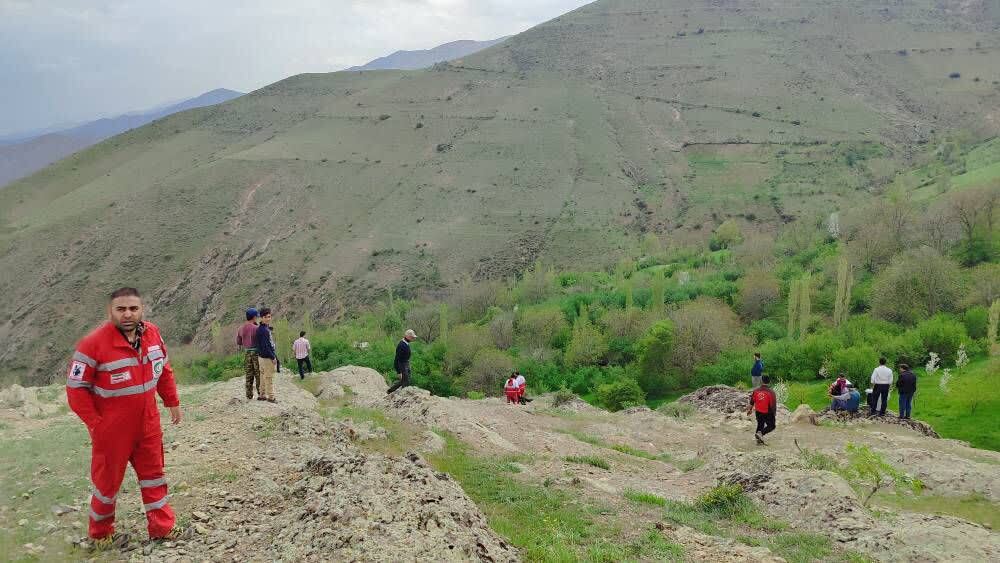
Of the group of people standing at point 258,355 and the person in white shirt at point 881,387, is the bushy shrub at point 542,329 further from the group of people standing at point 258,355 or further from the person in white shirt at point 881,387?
the group of people standing at point 258,355

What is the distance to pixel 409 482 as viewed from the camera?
6953 mm

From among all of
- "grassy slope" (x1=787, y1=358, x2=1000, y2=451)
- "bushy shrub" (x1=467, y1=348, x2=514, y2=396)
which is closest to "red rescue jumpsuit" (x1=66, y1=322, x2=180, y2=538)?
"grassy slope" (x1=787, y1=358, x2=1000, y2=451)

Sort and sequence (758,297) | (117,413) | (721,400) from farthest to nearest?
(758,297), (721,400), (117,413)

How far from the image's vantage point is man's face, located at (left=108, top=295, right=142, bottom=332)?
18.4 feet

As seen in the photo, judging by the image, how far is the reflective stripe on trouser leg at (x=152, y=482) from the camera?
5797mm

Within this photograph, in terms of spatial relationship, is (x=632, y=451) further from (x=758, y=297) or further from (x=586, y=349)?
(x=758, y=297)

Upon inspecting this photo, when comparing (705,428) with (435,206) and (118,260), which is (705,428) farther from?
(118,260)

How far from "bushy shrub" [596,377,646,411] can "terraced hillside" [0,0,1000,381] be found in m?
35.2

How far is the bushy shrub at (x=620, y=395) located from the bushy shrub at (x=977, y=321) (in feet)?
50.1

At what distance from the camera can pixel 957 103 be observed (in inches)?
3760

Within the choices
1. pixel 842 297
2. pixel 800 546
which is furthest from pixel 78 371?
pixel 842 297

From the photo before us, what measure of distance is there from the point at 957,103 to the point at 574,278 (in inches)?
3044

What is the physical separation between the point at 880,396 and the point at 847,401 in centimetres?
83

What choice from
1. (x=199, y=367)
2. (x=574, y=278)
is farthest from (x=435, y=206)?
(x=199, y=367)
